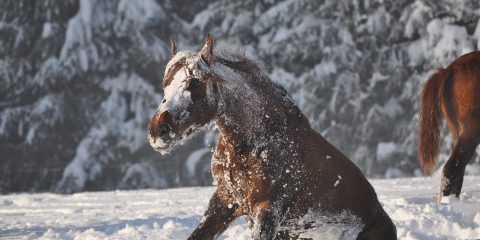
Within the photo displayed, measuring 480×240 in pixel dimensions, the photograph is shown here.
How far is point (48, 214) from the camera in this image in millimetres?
6973

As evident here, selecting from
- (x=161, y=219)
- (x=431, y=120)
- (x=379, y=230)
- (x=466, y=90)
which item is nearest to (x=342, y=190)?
(x=379, y=230)

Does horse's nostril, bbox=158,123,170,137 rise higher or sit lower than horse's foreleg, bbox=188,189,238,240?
higher

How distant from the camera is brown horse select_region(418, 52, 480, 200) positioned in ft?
20.6

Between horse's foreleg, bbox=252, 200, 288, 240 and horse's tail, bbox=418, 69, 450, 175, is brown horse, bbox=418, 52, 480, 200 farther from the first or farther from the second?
horse's foreleg, bbox=252, 200, 288, 240

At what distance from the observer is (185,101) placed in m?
3.39

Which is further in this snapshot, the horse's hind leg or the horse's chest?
the horse's hind leg

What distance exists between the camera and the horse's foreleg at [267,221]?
3418 mm

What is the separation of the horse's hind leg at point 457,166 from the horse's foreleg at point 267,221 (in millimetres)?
3222

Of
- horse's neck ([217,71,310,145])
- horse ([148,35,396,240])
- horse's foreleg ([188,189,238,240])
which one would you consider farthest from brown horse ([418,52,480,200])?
horse's foreleg ([188,189,238,240])

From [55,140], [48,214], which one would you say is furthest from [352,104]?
[48,214]

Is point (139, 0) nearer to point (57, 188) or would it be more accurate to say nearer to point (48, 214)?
point (57, 188)

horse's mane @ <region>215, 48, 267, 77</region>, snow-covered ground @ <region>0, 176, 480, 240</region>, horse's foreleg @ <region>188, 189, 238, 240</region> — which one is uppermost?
horse's mane @ <region>215, 48, 267, 77</region>

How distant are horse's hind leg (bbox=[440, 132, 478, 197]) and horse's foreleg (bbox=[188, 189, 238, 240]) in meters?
3.21

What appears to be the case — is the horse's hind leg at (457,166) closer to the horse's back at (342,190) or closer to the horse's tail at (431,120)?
the horse's tail at (431,120)
